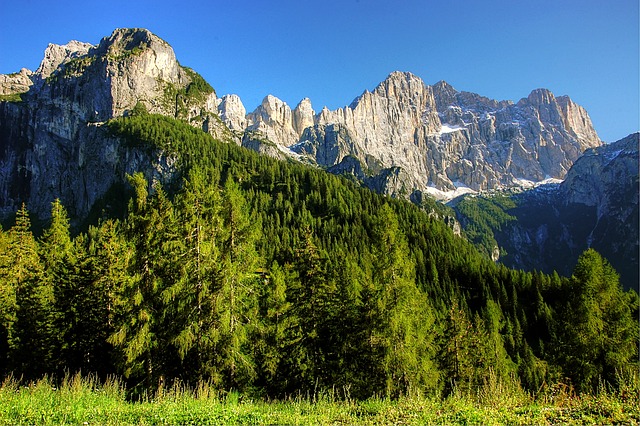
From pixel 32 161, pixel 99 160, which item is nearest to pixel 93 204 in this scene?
pixel 99 160

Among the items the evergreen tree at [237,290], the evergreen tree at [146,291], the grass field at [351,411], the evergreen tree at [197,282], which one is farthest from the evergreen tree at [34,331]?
the grass field at [351,411]

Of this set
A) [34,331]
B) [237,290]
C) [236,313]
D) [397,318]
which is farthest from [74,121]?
[397,318]

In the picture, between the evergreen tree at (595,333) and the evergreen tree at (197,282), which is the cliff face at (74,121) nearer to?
the evergreen tree at (197,282)

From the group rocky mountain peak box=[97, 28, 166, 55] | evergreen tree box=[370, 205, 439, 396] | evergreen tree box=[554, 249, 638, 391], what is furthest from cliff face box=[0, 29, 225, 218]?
evergreen tree box=[554, 249, 638, 391]

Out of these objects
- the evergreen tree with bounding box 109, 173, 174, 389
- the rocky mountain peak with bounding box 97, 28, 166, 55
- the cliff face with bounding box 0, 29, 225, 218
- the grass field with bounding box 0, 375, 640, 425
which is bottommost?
the grass field with bounding box 0, 375, 640, 425

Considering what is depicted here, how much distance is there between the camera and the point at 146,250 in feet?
Answer: 62.5

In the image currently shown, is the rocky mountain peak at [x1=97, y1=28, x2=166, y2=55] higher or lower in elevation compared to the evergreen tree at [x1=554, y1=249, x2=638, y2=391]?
higher

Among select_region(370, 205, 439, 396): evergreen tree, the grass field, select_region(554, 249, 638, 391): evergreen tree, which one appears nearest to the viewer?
the grass field

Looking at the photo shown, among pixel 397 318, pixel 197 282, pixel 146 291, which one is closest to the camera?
pixel 197 282

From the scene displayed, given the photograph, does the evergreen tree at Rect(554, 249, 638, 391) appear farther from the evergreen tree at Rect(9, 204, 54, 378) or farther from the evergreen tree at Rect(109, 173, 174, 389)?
the evergreen tree at Rect(9, 204, 54, 378)

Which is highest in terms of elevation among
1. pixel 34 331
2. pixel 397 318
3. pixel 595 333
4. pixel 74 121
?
pixel 74 121

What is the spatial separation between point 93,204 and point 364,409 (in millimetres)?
162738

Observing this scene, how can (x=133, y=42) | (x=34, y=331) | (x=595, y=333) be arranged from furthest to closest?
(x=133, y=42)
(x=595, y=333)
(x=34, y=331)

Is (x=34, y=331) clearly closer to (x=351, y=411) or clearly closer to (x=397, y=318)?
(x=397, y=318)
